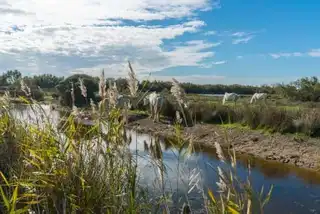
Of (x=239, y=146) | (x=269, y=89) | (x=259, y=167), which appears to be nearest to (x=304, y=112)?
(x=239, y=146)

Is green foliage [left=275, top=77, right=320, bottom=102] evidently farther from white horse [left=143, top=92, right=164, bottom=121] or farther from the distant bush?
white horse [left=143, top=92, right=164, bottom=121]

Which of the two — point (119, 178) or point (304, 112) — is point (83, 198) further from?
point (304, 112)

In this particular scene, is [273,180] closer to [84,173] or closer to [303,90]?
[84,173]

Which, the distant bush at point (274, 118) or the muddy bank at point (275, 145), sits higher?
the distant bush at point (274, 118)

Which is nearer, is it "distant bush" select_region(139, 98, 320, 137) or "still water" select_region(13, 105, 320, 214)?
"still water" select_region(13, 105, 320, 214)

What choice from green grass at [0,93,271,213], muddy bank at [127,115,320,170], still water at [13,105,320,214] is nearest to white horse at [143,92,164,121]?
green grass at [0,93,271,213]

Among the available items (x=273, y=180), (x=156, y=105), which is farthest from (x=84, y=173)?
(x=273, y=180)

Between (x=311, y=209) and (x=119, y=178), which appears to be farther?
(x=311, y=209)

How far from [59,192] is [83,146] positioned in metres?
0.45

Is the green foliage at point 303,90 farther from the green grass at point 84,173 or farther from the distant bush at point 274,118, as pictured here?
the green grass at point 84,173

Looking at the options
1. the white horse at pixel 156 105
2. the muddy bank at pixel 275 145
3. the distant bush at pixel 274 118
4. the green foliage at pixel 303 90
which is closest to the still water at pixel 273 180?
the muddy bank at pixel 275 145

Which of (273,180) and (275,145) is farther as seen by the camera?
(275,145)

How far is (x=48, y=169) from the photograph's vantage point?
2201 mm

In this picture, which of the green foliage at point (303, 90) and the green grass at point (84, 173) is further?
the green foliage at point (303, 90)
